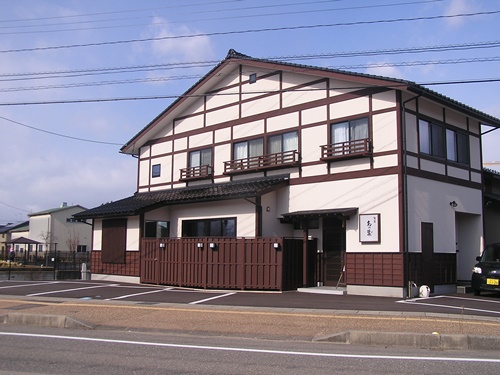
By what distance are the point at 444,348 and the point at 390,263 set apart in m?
7.66

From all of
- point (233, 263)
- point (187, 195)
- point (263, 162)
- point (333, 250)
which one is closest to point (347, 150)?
point (333, 250)

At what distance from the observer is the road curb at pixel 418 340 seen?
8.73m

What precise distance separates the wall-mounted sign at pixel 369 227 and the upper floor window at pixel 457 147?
4.56m

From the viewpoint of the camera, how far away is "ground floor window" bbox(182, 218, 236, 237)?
68.2 feet

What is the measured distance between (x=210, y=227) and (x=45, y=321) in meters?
10.9

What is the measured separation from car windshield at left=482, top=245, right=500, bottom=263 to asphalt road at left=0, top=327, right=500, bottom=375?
386 inches

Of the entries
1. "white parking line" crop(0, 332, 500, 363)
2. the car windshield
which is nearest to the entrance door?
the car windshield

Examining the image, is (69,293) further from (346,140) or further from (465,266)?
(465,266)

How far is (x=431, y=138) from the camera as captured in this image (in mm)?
18297

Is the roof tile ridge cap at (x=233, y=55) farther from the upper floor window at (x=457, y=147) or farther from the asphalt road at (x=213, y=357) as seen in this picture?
the asphalt road at (x=213, y=357)

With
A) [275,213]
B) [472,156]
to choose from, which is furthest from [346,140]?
[472,156]

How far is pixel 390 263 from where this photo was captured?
16.4 m

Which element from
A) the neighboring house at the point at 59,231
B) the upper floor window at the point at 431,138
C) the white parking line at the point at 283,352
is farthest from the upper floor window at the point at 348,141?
the neighboring house at the point at 59,231

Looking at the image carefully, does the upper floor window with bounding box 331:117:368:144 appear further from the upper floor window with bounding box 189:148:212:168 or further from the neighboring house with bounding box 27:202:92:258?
the neighboring house with bounding box 27:202:92:258
